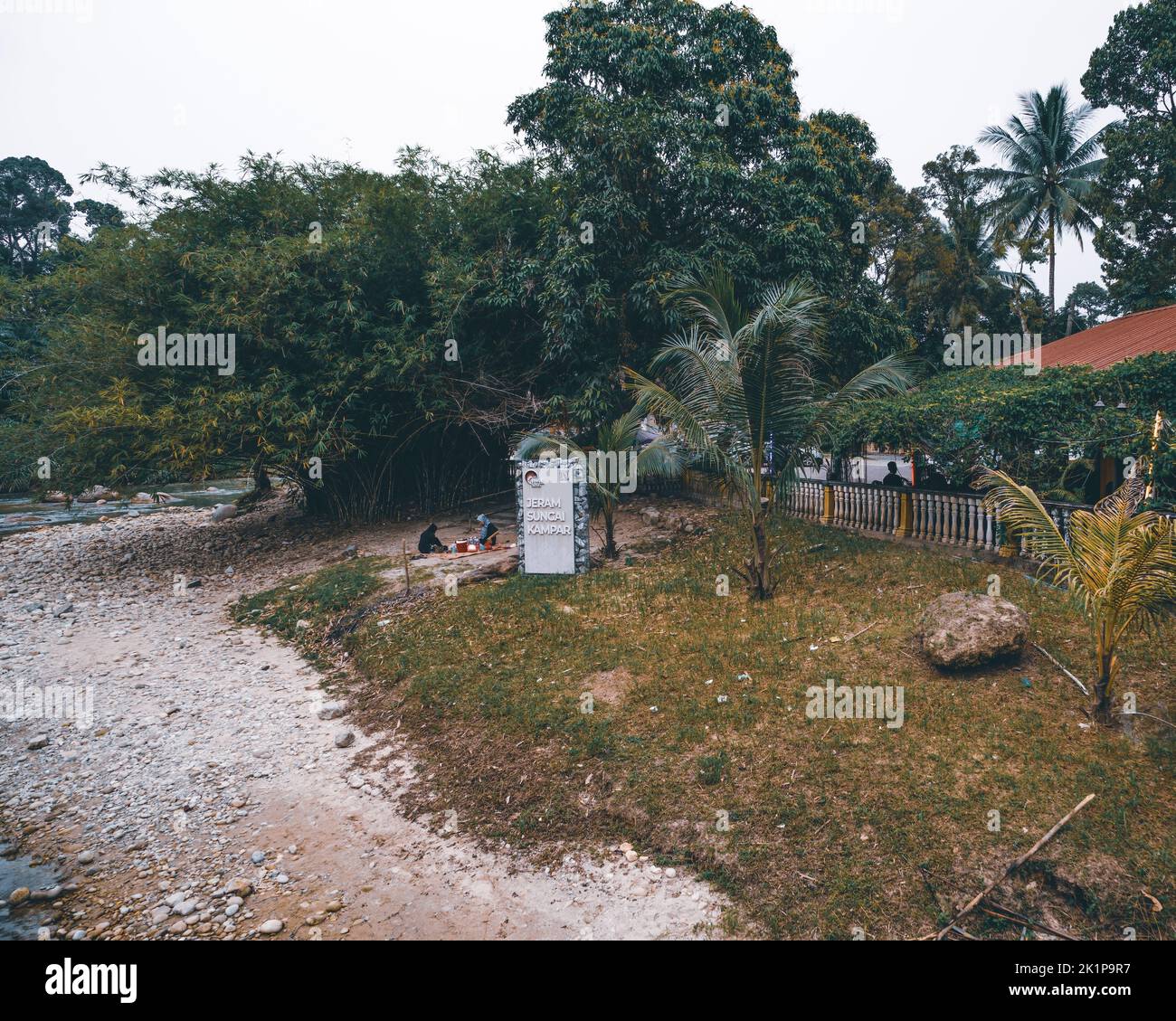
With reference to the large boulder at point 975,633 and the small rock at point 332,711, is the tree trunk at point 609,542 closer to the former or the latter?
the small rock at point 332,711

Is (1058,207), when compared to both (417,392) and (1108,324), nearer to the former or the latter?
(1108,324)

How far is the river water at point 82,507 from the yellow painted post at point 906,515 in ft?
76.4

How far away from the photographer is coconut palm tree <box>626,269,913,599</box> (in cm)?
899

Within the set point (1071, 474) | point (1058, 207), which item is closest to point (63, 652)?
point (1071, 474)

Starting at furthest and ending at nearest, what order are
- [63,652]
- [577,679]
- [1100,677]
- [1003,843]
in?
[63,652] < [577,679] < [1100,677] < [1003,843]

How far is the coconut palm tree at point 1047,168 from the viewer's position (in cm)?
2581

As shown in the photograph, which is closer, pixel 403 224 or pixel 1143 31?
pixel 403 224

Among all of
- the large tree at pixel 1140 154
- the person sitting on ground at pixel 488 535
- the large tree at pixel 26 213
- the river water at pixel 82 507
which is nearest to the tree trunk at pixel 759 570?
the person sitting on ground at pixel 488 535

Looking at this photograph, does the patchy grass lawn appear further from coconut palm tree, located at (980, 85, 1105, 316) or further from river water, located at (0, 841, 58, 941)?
coconut palm tree, located at (980, 85, 1105, 316)

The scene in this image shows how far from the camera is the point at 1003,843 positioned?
5.18 metres

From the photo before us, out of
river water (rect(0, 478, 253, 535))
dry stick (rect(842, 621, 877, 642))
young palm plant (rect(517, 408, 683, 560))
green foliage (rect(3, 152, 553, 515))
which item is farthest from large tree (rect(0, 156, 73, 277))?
dry stick (rect(842, 621, 877, 642))

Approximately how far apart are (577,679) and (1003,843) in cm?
465

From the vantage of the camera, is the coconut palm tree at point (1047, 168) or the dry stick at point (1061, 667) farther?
the coconut palm tree at point (1047, 168)

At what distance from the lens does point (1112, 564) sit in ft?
19.6
